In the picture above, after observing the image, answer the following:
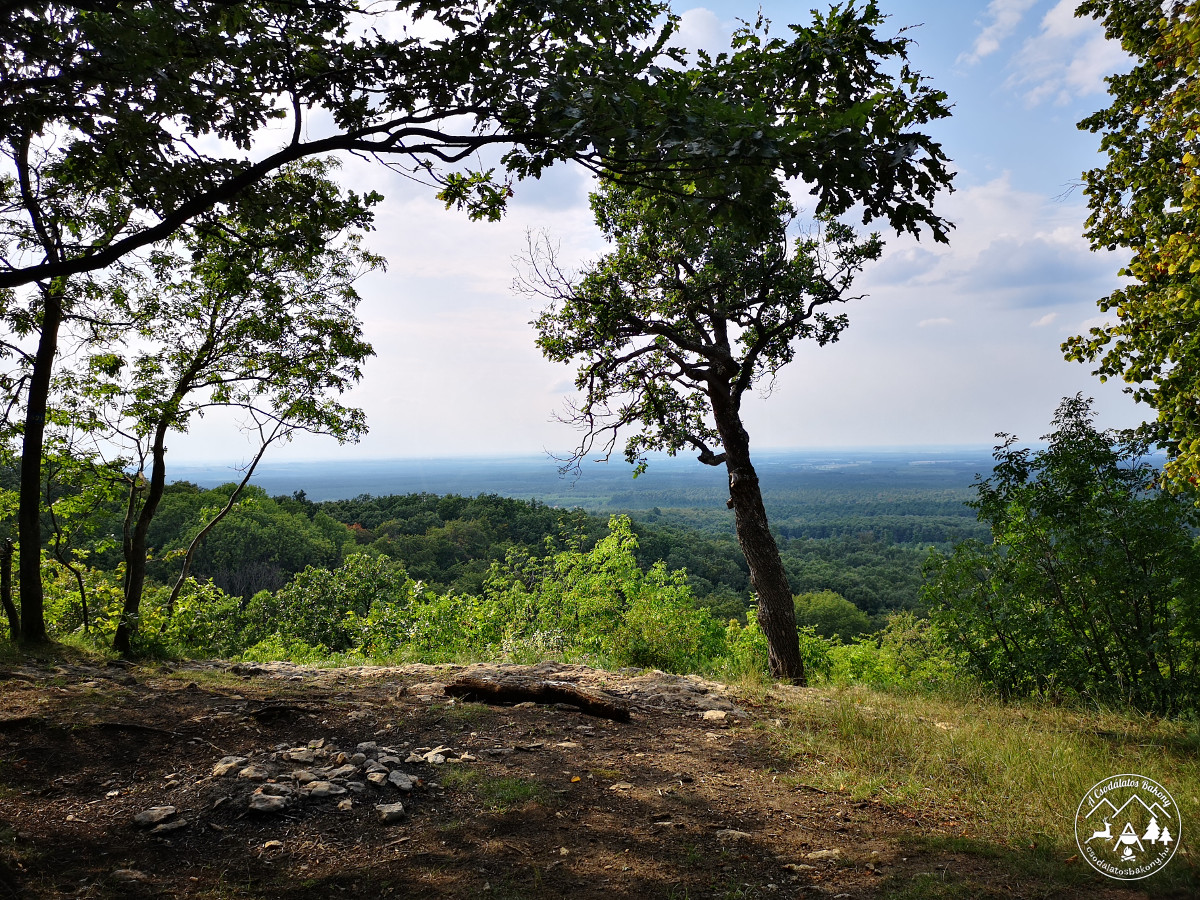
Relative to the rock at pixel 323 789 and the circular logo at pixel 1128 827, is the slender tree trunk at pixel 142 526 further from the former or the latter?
the circular logo at pixel 1128 827

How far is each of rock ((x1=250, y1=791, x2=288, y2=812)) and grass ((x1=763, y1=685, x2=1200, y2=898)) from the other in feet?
10.6

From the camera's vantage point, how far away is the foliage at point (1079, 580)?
288 inches

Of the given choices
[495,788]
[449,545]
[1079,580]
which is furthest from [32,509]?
[449,545]

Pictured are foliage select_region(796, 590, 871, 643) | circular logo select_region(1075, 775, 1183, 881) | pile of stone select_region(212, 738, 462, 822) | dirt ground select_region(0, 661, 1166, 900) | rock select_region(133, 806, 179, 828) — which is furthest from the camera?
foliage select_region(796, 590, 871, 643)

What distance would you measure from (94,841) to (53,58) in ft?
12.9

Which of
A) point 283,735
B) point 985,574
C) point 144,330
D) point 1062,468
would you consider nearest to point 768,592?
point 985,574

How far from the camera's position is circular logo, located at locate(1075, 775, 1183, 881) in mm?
3246

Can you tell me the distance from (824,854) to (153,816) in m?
3.55

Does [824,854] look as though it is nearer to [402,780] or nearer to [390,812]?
[390,812]

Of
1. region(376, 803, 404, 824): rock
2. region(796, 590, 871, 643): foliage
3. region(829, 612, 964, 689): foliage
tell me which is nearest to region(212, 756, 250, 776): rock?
region(376, 803, 404, 824): rock

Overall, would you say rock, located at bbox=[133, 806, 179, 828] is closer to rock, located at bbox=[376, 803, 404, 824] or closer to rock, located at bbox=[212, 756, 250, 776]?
rock, located at bbox=[212, 756, 250, 776]

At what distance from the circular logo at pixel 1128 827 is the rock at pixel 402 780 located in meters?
3.71

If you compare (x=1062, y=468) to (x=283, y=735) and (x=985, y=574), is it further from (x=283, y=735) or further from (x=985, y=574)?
(x=283, y=735)

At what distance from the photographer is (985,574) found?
346 inches
